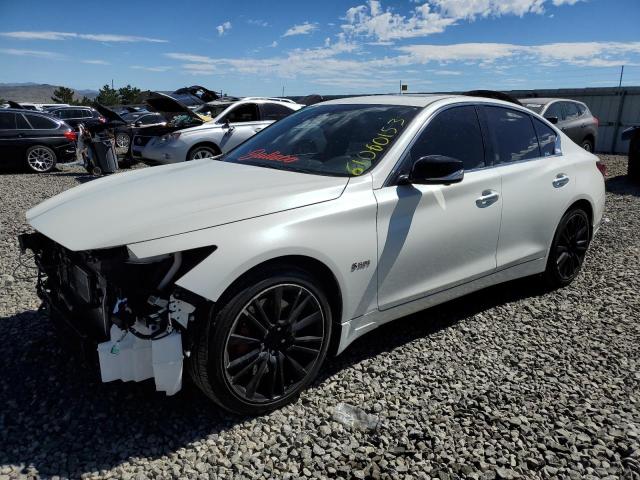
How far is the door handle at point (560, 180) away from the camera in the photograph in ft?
13.4

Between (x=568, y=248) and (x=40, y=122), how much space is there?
39.7ft

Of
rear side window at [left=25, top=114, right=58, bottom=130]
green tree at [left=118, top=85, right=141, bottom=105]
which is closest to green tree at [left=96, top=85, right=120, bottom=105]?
green tree at [left=118, top=85, right=141, bottom=105]

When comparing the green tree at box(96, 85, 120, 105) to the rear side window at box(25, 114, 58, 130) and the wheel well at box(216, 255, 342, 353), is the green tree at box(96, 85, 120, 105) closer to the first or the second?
the rear side window at box(25, 114, 58, 130)

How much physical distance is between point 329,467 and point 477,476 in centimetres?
68

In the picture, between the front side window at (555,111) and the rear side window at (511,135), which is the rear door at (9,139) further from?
the front side window at (555,111)

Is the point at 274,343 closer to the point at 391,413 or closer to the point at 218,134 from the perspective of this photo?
the point at 391,413

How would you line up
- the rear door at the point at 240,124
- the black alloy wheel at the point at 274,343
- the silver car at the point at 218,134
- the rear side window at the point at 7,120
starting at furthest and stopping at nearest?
the rear side window at the point at 7,120, the rear door at the point at 240,124, the silver car at the point at 218,134, the black alloy wheel at the point at 274,343

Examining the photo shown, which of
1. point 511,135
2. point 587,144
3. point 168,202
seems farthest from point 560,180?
point 587,144

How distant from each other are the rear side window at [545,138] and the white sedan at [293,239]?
0.28ft

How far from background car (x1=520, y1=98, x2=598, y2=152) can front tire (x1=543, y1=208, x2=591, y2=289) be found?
7599 millimetres

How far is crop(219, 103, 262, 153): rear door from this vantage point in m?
10.8

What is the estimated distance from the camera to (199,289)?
2.24 meters

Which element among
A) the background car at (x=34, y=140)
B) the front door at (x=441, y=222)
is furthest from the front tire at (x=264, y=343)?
the background car at (x=34, y=140)

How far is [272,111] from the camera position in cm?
1166
